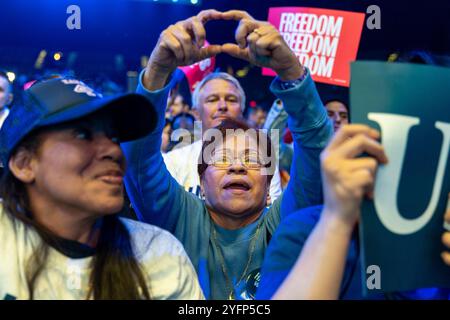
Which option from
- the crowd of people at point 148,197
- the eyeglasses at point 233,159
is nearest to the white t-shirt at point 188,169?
the eyeglasses at point 233,159

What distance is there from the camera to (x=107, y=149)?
1604 millimetres

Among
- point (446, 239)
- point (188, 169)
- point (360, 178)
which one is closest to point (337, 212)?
point (360, 178)

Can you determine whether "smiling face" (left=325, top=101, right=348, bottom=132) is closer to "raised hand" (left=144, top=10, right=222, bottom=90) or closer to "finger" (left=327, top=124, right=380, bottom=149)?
"raised hand" (left=144, top=10, right=222, bottom=90)

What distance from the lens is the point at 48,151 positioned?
1.59 meters

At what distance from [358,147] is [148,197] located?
936mm

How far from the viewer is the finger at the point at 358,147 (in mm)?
1271

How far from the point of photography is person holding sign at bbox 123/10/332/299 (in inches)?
69.4

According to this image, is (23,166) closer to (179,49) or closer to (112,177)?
(112,177)

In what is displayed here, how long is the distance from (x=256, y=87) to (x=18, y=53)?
4.09 m

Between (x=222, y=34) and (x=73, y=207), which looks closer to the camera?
(x=73, y=207)

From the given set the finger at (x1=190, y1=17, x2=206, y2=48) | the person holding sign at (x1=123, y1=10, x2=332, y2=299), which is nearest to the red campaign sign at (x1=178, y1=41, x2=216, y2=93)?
the person holding sign at (x1=123, y1=10, x2=332, y2=299)

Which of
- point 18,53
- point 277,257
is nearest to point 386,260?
point 277,257

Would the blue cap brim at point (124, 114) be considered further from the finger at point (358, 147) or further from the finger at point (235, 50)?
the finger at point (358, 147)

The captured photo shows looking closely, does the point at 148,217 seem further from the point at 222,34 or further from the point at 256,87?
the point at 256,87
